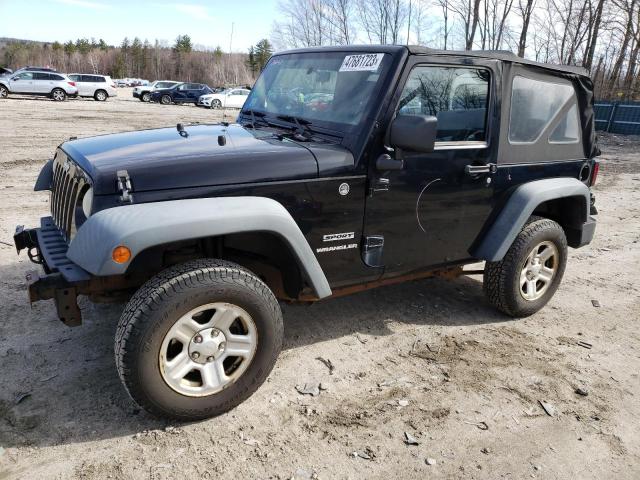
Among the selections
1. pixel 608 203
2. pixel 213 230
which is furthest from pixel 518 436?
pixel 608 203

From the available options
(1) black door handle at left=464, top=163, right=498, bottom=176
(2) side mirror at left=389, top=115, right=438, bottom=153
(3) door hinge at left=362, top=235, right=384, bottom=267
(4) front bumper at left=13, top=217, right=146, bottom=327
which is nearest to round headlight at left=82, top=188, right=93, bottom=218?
(4) front bumper at left=13, top=217, right=146, bottom=327

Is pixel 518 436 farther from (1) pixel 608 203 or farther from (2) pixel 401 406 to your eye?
(1) pixel 608 203

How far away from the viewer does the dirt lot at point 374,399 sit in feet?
8.64

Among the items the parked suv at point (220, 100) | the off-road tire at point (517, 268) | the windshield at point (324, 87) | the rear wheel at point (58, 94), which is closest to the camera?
the windshield at point (324, 87)

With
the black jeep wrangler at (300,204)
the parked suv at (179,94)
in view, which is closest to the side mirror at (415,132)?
the black jeep wrangler at (300,204)

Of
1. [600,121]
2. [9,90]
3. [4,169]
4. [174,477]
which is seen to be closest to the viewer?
[174,477]

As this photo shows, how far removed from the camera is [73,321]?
2.72m

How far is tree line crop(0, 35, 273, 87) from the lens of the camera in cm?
10850

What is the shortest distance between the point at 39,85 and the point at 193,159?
31.0 m

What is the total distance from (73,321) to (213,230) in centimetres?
91

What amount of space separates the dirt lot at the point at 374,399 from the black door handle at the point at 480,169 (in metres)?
1.29

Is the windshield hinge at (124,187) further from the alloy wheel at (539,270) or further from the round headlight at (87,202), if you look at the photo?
the alloy wheel at (539,270)

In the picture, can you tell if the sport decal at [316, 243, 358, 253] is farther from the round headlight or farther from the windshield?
the round headlight

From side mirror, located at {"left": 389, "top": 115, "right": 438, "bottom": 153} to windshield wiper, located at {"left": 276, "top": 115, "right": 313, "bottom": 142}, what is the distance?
60cm
